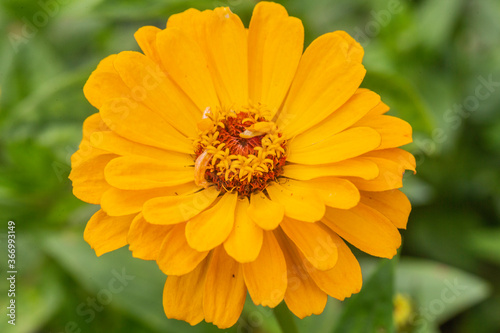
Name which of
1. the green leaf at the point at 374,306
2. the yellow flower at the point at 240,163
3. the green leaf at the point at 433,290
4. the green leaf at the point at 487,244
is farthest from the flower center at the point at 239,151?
the green leaf at the point at 487,244

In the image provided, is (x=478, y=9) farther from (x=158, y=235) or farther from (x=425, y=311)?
(x=158, y=235)

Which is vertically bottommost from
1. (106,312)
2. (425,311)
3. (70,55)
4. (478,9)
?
(425,311)

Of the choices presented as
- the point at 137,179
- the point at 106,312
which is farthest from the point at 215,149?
the point at 106,312

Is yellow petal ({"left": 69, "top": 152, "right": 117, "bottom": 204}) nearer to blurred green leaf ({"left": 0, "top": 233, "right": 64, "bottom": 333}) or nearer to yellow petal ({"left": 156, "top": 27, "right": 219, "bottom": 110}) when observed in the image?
yellow petal ({"left": 156, "top": 27, "right": 219, "bottom": 110})

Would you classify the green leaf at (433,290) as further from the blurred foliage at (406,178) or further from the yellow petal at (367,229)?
the yellow petal at (367,229)

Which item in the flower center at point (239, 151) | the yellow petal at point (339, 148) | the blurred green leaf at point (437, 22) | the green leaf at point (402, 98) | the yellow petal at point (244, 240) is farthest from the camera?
the blurred green leaf at point (437, 22)

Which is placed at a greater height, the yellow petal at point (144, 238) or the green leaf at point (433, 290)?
the yellow petal at point (144, 238)

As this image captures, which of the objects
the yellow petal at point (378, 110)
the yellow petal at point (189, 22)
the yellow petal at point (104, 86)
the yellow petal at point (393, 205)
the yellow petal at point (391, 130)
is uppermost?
the yellow petal at point (189, 22)
